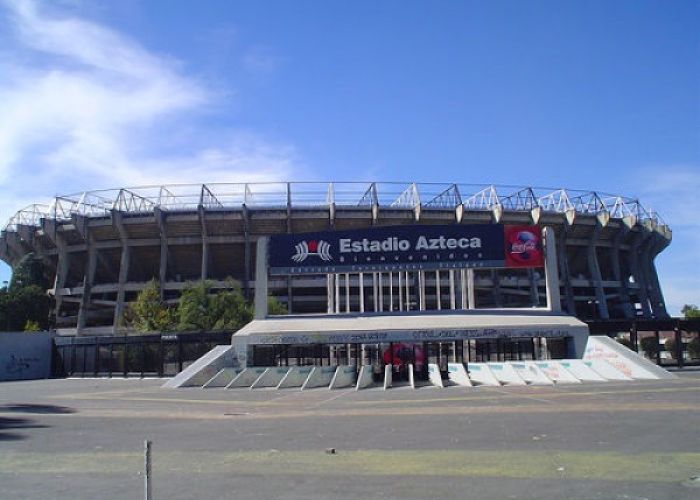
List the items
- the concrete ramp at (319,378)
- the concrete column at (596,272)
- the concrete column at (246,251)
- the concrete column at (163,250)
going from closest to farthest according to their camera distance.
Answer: the concrete ramp at (319,378), the concrete column at (163,250), the concrete column at (246,251), the concrete column at (596,272)

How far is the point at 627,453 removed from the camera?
9.80 m

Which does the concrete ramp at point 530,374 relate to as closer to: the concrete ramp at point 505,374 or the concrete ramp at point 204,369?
the concrete ramp at point 505,374

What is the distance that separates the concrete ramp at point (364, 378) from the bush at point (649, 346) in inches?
743

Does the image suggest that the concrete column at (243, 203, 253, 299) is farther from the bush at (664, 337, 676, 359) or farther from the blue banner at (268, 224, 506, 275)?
the bush at (664, 337, 676, 359)

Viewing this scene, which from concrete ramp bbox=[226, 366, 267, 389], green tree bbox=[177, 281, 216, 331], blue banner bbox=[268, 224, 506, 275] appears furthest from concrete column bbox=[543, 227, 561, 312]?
green tree bbox=[177, 281, 216, 331]

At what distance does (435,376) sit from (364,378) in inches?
136

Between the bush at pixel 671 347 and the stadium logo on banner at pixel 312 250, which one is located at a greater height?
the stadium logo on banner at pixel 312 250

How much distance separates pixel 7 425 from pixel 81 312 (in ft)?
201

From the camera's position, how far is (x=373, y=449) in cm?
1098

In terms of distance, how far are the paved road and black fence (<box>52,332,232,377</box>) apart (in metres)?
17.5

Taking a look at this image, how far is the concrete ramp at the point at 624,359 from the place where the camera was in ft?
92.0

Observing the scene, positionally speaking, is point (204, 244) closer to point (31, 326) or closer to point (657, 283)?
point (31, 326)

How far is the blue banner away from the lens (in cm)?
3697

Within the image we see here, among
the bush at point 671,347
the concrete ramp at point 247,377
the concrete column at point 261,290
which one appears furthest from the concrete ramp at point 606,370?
the concrete column at point 261,290
